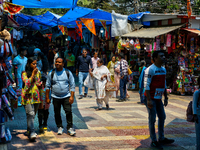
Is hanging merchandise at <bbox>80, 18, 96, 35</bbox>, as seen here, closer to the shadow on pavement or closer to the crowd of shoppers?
the crowd of shoppers

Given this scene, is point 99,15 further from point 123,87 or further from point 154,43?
point 123,87

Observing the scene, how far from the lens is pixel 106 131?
6.49 m

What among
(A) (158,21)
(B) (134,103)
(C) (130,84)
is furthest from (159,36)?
(B) (134,103)

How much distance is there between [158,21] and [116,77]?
4749 mm

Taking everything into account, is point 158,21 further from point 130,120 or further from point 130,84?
point 130,120

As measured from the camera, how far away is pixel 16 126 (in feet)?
22.1

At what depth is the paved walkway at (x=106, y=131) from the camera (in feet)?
17.8

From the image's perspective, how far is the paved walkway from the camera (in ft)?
17.8

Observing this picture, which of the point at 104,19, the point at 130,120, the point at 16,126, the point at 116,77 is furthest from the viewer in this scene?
the point at 104,19

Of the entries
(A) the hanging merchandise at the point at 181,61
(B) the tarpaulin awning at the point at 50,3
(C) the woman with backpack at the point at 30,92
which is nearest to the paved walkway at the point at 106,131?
(C) the woman with backpack at the point at 30,92

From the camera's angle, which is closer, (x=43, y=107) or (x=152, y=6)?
(x=43, y=107)

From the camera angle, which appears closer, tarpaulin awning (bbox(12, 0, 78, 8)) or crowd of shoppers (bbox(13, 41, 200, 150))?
crowd of shoppers (bbox(13, 41, 200, 150))

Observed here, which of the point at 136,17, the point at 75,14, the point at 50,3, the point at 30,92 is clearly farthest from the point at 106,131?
the point at 75,14

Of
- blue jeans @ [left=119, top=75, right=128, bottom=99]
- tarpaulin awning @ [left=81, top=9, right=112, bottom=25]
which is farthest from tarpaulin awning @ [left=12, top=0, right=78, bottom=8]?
blue jeans @ [left=119, top=75, right=128, bottom=99]
